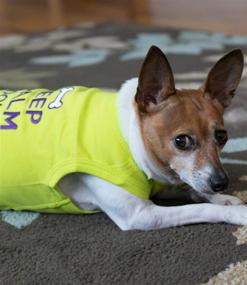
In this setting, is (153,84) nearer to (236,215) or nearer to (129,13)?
(236,215)

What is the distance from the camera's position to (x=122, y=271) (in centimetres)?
131

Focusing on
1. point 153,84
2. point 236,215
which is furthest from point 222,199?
point 153,84

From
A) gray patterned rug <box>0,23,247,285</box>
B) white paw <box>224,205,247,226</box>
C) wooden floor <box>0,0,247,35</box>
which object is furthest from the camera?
wooden floor <box>0,0,247,35</box>

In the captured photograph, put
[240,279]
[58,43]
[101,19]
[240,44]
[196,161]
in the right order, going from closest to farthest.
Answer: [240,279] < [196,161] < [240,44] < [58,43] < [101,19]

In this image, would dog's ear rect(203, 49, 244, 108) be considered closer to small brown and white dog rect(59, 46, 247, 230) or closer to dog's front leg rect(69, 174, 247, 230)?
small brown and white dog rect(59, 46, 247, 230)

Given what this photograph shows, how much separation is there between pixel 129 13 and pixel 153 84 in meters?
2.75

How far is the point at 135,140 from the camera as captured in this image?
4.65 feet

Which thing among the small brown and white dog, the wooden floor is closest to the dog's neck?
the small brown and white dog

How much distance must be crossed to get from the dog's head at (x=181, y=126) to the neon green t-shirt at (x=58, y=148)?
85mm

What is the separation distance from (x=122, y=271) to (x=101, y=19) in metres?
2.82

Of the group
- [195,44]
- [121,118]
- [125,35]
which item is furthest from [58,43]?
[121,118]

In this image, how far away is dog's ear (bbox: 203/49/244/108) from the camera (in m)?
1.45

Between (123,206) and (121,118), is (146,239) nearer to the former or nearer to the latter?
(123,206)

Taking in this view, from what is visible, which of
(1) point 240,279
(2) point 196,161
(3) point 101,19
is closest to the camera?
(1) point 240,279
